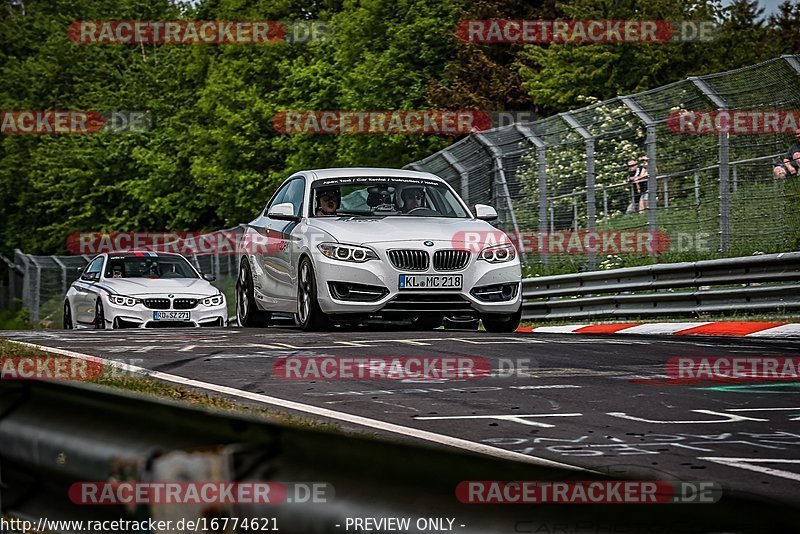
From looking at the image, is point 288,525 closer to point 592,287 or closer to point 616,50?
point 592,287

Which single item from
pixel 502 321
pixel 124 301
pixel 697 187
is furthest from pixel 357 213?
pixel 124 301

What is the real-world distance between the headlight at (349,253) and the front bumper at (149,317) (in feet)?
24.4

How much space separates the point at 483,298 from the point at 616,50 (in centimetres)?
3003

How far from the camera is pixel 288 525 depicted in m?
2.70

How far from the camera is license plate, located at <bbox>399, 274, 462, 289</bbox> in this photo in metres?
14.2

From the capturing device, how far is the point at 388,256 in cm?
1419

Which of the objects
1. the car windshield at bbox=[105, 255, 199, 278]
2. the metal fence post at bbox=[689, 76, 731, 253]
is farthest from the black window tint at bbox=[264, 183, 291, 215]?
the car windshield at bbox=[105, 255, 199, 278]

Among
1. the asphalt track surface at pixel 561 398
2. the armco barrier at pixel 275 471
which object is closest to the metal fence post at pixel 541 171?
the asphalt track surface at pixel 561 398

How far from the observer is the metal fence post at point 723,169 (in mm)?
17859

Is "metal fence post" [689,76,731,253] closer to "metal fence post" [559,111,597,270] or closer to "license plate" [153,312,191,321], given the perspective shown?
"metal fence post" [559,111,597,270]

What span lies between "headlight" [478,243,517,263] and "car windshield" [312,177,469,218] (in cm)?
114

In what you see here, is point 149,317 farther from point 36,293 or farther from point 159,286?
point 36,293

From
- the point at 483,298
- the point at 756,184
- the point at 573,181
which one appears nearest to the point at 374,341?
the point at 483,298

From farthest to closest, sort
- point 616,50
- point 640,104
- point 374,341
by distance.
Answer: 1. point 616,50
2. point 640,104
3. point 374,341
